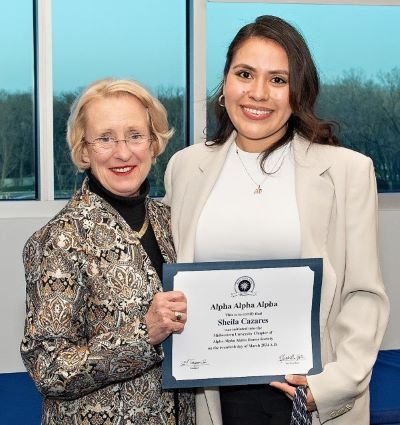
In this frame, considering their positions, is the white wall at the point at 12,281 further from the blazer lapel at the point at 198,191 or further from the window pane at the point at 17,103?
the blazer lapel at the point at 198,191

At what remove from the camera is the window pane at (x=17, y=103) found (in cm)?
444

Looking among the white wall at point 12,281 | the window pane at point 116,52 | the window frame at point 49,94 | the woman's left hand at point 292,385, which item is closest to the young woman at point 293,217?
the woman's left hand at point 292,385

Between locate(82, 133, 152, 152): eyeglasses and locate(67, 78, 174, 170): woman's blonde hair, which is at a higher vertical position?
locate(67, 78, 174, 170): woman's blonde hair

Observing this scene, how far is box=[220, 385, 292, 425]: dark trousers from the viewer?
2021mm

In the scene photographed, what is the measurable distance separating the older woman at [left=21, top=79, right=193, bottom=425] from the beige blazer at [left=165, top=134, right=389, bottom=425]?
0.18m

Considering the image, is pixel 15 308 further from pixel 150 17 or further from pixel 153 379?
Result: pixel 153 379

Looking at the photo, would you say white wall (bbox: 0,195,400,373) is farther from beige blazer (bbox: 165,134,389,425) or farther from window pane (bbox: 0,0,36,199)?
beige blazer (bbox: 165,134,389,425)

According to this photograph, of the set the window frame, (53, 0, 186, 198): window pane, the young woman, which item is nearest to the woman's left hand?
the young woman

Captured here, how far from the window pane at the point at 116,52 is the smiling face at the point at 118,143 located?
260 cm

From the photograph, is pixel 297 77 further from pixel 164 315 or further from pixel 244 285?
pixel 164 315

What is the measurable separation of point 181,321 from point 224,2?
3026 mm

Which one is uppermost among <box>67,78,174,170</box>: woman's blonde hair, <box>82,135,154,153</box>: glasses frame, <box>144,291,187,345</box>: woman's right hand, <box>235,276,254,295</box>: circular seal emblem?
<box>67,78,174,170</box>: woman's blonde hair

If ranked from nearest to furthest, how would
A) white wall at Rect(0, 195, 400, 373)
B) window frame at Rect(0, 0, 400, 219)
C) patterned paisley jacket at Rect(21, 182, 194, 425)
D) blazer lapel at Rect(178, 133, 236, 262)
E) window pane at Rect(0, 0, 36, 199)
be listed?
patterned paisley jacket at Rect(21, 182, 194, 425), blazer lapel at Rect(178, 133, 236, 262), white wall at Rect(0, 195, 400, 373), window frame at Rect(0, 0, 400, 219), window pane at Rect(0, 0, 36, 199)
